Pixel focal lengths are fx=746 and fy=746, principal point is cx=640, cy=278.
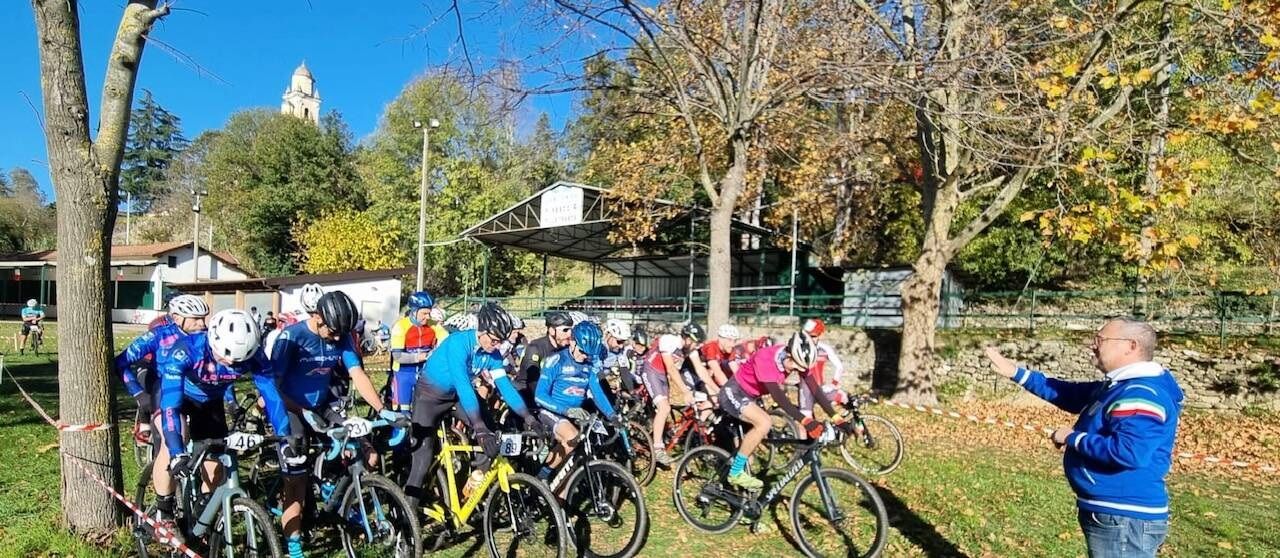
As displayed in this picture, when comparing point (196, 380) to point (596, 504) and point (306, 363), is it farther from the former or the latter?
point (596, 504)

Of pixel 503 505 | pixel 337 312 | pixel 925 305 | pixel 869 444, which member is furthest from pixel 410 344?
pixel 925 305

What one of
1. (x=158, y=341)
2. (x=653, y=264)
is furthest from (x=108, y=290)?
(x=653, y=264)

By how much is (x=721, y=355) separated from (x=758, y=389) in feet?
6.18

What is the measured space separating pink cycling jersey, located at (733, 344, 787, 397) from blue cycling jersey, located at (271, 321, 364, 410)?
10.8 ft

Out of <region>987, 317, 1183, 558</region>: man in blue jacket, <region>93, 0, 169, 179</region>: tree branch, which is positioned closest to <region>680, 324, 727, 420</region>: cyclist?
<region>987, 317, 1183, 558</region>: man in blue jacket

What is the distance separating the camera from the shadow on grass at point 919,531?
5.91 m

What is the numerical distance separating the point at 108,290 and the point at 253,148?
182 feet

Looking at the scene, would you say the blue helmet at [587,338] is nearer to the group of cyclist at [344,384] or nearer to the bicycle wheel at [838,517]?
the group of cyclist at [344,384]

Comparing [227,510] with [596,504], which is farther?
[596,504]

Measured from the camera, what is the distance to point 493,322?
5.71 m

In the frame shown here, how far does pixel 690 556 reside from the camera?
577cm

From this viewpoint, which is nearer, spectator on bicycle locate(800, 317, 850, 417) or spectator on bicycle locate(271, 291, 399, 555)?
spectator on bicycle locate(271, 291, 399, 555)

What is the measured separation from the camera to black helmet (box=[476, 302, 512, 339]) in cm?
564

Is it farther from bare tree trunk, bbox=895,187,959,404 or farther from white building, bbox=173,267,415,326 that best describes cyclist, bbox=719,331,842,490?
white building, bbox=173,267,415,326
